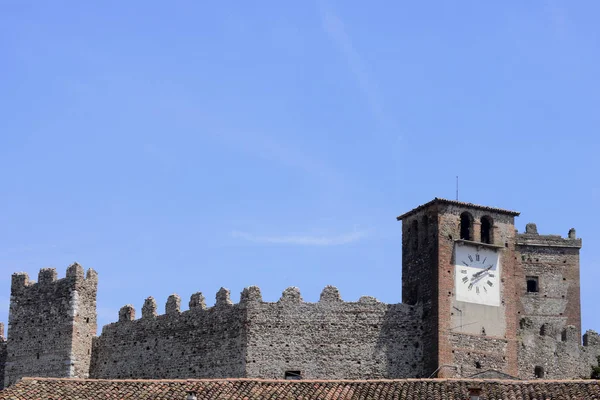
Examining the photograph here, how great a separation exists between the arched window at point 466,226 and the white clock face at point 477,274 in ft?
2.11

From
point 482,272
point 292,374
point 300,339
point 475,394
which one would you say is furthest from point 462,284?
point 475,394

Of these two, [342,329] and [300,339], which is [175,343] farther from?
[342,329]

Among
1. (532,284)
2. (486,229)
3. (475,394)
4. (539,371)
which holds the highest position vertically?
(486,229)

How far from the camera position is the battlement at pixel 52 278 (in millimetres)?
61031

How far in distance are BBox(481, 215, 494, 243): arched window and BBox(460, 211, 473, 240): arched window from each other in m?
0.71

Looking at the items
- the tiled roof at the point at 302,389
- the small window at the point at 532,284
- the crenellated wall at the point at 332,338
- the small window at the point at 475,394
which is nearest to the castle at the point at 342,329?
the crenellated wall at the point at 332,338

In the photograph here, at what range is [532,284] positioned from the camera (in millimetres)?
67250

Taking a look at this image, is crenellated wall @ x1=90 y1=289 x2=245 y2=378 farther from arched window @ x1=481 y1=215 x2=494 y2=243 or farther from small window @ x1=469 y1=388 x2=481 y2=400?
small window @ x1=469 y1=388 x2=481 y2=400

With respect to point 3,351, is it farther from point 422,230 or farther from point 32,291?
point 422,230

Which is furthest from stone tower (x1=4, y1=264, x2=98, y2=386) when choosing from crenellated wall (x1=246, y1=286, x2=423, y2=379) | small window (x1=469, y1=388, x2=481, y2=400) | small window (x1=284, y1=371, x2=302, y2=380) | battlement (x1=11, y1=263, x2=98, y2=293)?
small window (x1=469, y1=388, x2=481, y2=400)

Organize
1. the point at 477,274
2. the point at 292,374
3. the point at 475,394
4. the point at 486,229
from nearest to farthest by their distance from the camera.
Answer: the point at 475,394 < the point at 292,374 < the point at 477,274 < the point at 486,229

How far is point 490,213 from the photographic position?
59.1m

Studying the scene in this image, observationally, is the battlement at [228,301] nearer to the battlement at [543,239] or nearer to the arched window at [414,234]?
the arched window at [414,234]

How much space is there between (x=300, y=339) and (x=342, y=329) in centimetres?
178
